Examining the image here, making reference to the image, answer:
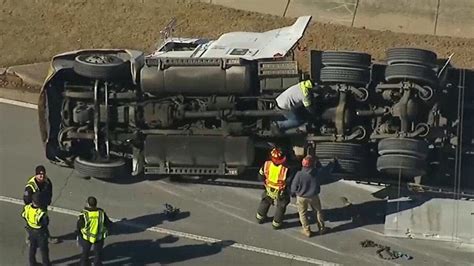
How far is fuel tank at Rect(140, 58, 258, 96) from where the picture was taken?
45.2ft

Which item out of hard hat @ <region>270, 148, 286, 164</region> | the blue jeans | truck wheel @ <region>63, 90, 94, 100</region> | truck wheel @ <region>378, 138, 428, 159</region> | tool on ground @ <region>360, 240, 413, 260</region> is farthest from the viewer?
truck wheel @ <region>63, 90, 94, 100</region>

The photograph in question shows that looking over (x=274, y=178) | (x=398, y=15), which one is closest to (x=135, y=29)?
(x=398, y=15)

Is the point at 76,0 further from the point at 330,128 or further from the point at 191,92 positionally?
the point at 330,128

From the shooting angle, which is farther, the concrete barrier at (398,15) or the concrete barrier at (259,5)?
the concrete barrier at (259,5)

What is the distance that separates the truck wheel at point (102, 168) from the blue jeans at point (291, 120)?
233cm

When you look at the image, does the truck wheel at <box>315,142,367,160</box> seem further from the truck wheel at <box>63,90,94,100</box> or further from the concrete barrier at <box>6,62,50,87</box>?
the concrete barrier at <box>6,62,50,87</box>

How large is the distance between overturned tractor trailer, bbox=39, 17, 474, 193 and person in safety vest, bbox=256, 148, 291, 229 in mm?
561

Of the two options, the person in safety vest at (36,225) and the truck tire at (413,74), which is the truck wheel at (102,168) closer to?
the person in safety vest at (36,225)

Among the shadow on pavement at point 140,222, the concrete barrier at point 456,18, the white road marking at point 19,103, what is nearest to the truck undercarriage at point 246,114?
the shadow on pavement at point 140,222

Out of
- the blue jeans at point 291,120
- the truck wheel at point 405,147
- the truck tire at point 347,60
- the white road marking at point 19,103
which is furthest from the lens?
the white road marking at point 19,103

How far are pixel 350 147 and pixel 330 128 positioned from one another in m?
0.42

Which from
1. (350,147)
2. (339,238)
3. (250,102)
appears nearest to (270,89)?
(250,102)

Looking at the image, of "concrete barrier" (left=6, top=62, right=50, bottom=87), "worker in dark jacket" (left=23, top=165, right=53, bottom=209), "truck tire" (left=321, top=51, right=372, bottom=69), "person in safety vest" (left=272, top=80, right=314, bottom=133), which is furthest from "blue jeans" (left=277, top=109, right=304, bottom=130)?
"concrete barrier" (left=6, top=62, right=50, bottom=87)

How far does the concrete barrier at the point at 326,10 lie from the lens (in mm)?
18125
